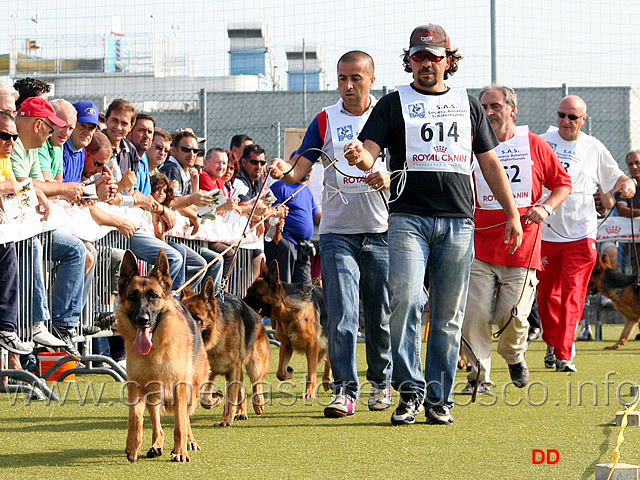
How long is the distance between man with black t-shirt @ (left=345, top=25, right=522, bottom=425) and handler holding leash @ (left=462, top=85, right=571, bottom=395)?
1.41 metres

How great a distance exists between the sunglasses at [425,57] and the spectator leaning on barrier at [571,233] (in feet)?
12.3

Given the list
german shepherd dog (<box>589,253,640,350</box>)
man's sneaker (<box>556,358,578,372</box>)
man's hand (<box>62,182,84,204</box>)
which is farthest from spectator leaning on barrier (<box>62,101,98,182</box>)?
german shepherd dog (<box>589,253,640,350</box>)

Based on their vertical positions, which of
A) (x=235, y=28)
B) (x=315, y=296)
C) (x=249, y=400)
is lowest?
(x=249, y=400)

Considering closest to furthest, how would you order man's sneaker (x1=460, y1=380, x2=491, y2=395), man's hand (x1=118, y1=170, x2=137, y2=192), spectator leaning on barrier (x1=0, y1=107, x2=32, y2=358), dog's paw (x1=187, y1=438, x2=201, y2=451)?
dog's paw (x1=187, y1=438, x2=201, y2=451) < spectator leaning on barrier (x1=0, y1=107, x2=32, y2=358) < man's sneaker (x1=460, y1=380, x2=491, y2=395) < man's hand (x1=118, y1=170, x2=137, y2=192)

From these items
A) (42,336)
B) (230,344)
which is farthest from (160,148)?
(230,344)

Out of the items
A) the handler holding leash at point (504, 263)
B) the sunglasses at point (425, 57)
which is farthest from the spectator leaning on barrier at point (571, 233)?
the sunglasses at point (425, 57)

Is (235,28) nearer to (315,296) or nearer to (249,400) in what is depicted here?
(315,296)

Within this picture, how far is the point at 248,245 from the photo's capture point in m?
10.6

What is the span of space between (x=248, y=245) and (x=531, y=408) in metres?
4.94

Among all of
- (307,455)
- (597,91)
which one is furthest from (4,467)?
(597,91)

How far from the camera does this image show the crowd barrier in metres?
6.79

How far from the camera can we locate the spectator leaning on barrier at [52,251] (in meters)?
6.88

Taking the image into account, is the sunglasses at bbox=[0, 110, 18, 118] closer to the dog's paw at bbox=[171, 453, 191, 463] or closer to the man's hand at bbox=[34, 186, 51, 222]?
the man's hand at bbox=[34, 186, 51, 222]

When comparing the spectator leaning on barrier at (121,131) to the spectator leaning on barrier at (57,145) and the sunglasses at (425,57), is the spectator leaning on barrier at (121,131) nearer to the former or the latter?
the spectator leaning on barrier at (57,145)
